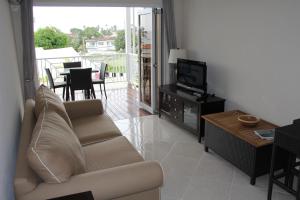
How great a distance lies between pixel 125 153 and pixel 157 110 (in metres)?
2.74

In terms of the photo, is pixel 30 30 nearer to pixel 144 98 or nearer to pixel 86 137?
pixel 86 137

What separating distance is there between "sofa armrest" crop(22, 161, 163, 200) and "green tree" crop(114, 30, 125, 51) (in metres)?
6.53

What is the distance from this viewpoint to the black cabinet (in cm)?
368

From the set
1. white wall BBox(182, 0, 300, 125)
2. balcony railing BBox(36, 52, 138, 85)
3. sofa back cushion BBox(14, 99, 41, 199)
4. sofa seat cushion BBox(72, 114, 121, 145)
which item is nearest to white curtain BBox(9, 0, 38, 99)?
sofa seat cushion BBox(72, 114, 121, 145)

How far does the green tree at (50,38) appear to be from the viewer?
299 inches

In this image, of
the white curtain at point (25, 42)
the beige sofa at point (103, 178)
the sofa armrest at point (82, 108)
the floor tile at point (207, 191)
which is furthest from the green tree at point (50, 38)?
the floor tile at point (207, 191)

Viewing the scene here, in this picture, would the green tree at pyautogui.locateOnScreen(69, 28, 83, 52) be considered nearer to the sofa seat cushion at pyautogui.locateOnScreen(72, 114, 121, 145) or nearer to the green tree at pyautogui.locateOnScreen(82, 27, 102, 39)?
the green tree at pyautogui.locateOnScreen(82, 27, 102, 39)

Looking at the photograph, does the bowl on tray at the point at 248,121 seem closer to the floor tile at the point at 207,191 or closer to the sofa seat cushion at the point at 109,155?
the floor tile at the point at 207,191

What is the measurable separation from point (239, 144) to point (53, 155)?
194cm

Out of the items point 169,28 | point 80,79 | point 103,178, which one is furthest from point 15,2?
point 103,178

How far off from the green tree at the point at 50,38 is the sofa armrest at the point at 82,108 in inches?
198

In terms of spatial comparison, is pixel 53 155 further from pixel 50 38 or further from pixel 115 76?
pixel 50 38

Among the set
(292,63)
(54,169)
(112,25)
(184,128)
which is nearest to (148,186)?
(54,169)

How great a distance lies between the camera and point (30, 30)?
3658 millimetres
